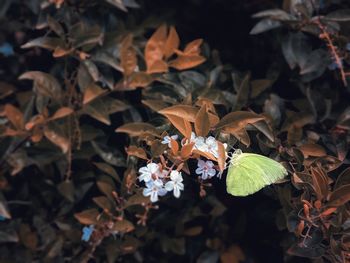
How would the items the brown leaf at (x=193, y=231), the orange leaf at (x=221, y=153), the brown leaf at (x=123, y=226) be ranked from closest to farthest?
the orange leaf at (x=221, y=153) < the brown leaf at (x=123, y=226) < the brown leaf at (x=193, y=231)

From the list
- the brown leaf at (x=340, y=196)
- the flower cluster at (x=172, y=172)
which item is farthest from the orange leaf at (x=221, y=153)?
the brown leaf at (x=340, y=196)

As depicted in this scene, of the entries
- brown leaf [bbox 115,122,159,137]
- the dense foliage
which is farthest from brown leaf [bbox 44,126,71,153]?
brown leaf [bbox 115,122,159,137]

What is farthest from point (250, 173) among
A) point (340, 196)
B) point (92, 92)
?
point (92, 92)

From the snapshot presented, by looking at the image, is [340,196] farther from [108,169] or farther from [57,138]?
[57,138]

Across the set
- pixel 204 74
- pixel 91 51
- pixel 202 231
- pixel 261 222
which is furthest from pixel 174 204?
pixel 91 51

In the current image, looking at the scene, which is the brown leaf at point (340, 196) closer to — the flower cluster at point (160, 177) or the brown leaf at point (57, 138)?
the flower cluster at point (160, 177)

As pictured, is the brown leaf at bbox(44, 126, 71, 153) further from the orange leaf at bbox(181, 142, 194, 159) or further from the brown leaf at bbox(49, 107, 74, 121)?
the orange leaf at bbox(181, 142, 194, 159)
